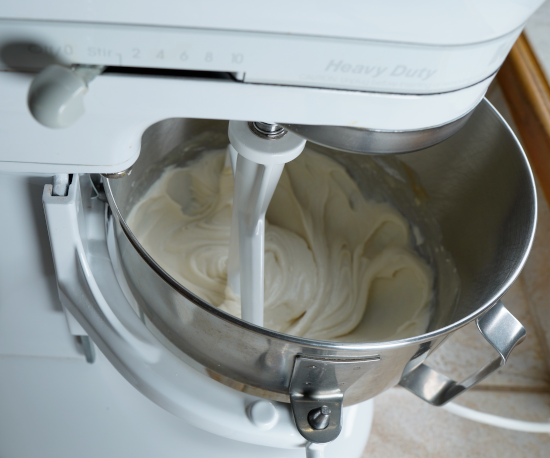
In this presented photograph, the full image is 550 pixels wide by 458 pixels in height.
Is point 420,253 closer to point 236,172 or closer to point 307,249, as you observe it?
point 307,249

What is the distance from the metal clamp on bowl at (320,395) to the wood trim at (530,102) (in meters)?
0.56

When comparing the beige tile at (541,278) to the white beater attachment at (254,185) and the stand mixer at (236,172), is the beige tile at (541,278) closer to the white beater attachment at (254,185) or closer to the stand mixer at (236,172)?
the stand mixer at (236,172)

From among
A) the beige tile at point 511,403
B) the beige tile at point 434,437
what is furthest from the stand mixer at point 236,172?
the beige tile at point 511,403

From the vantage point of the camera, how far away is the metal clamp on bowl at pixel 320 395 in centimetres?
36

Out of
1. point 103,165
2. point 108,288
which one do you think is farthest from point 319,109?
point 108,288

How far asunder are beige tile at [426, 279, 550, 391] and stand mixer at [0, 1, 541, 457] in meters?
0.24

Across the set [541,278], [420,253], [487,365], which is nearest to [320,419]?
[487,365]

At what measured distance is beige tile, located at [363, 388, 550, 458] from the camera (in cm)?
68

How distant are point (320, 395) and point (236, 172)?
0.19 meters

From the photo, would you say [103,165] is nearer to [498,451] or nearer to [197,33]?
[197,33]

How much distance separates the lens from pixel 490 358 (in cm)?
76

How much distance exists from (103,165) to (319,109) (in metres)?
0.14

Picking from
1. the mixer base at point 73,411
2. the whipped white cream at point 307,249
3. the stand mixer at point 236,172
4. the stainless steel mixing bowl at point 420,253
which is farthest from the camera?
the whipped white cream at point 307,249

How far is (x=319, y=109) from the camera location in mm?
266
